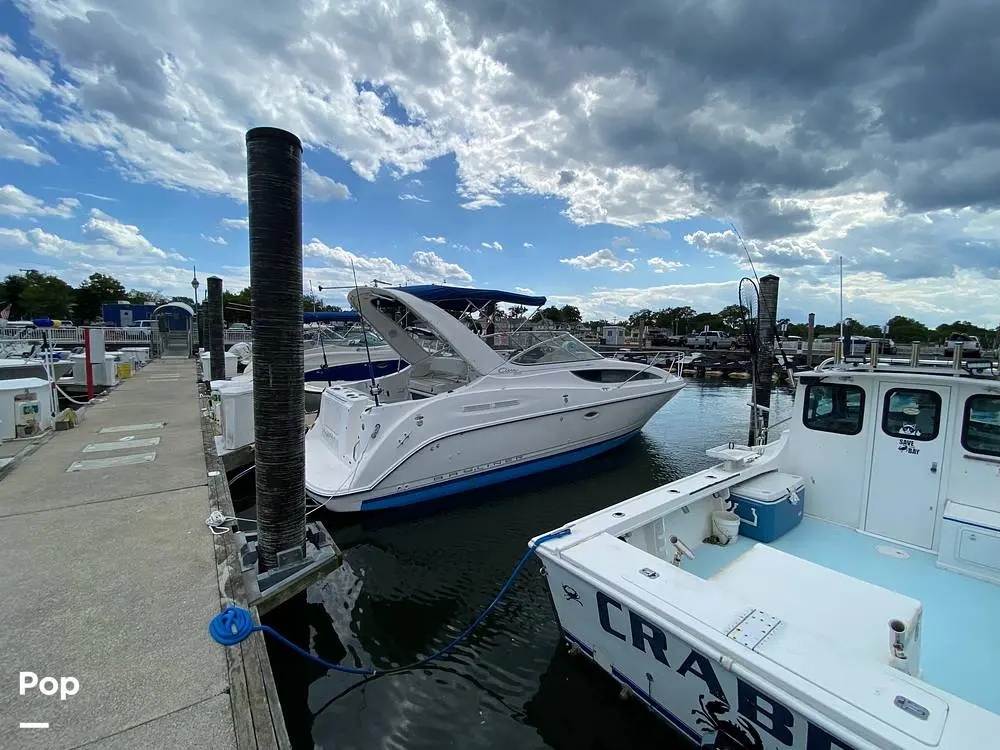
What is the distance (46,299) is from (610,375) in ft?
185

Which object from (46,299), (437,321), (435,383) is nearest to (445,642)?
(437,321)

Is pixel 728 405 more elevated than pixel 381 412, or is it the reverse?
pixel 381 412

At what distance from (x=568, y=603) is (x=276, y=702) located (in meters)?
1.74

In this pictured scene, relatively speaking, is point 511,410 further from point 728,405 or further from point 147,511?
point 728,405

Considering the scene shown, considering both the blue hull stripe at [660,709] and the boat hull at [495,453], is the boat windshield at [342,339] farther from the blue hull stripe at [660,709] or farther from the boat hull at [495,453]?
the blue hull stripe at [660,709]

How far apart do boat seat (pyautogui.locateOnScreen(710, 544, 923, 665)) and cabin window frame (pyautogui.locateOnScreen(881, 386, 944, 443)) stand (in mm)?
1827

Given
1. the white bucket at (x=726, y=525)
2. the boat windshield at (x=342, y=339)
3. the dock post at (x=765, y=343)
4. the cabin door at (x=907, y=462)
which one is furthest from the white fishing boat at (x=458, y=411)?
the boat windshield at (x=342, y=339)

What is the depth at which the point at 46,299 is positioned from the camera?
42844 millimetres

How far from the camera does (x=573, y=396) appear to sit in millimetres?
7961

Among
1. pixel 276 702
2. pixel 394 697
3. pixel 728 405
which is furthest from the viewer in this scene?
pixel 728 405

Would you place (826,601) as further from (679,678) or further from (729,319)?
(729,319)

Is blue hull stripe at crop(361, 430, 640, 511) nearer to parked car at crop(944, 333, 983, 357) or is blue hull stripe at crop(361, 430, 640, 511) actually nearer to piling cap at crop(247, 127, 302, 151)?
piling cap at crop(247, 127, 302, 151)

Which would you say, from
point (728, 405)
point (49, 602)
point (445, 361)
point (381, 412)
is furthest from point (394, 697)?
point (728, 405)

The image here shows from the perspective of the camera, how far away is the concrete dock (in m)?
2.07
